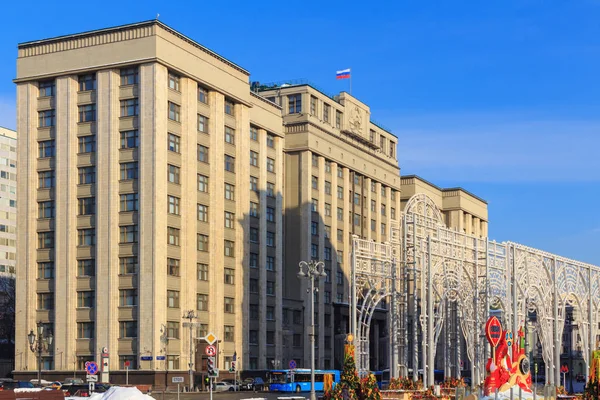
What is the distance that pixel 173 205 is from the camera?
89562 mm

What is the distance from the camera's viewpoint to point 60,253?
90.1 m

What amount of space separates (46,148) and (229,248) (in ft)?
64.2

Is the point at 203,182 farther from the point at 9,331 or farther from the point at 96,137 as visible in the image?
the point at 9,331

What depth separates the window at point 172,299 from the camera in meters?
87.9

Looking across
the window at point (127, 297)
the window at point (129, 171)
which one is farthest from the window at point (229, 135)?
the window at point (127, 297)

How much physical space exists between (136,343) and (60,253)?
1132cm

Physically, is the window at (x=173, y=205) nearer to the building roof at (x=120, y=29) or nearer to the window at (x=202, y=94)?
the window at (x=202, y=94)

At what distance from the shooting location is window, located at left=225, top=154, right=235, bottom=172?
321 ft

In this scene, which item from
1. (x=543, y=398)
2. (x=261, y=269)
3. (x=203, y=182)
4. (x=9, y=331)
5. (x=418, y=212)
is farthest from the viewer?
(x=9, y=331)

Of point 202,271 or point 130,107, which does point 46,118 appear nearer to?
point 130,107

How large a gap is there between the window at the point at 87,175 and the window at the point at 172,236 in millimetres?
8163

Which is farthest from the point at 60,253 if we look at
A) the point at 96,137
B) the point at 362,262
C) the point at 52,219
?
the point at 362,262

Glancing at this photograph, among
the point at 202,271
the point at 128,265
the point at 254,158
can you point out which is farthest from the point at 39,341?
the point at 254,158

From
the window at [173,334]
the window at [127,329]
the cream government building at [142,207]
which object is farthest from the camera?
the window at [173,334]
